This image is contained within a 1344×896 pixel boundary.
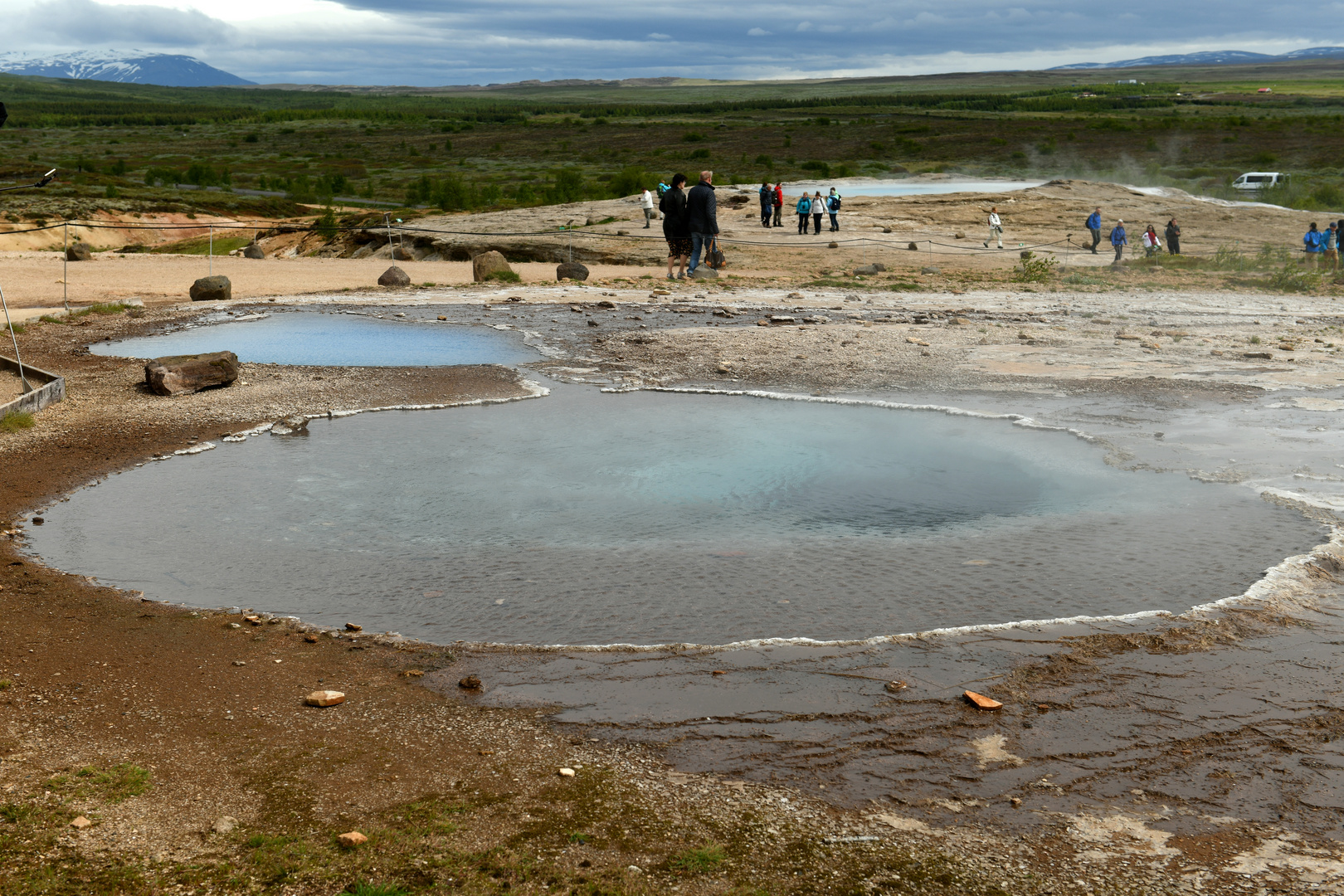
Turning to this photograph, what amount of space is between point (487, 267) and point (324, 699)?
1796 cm

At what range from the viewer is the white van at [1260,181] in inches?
1614

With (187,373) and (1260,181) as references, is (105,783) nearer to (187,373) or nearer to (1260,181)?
(187,373)

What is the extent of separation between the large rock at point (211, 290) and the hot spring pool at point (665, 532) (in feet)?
36.6

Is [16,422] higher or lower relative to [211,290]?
lower

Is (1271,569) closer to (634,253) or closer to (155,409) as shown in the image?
(155,409)

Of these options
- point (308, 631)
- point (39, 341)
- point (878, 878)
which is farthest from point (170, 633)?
point (39, 341)

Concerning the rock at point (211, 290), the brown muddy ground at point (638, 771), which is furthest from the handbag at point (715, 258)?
the brown muddy ground at point (638, 771)

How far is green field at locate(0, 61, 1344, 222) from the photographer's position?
4384 centimetres

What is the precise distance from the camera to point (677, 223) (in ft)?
63.6

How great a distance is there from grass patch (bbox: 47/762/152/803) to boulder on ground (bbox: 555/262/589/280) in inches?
722

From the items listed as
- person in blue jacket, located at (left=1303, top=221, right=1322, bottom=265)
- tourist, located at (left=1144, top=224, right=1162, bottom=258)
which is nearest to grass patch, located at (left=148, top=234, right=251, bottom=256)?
tourist, located at (left=1144, top=224, right=1162, bottom=258)

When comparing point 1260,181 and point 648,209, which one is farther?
point 1260,181

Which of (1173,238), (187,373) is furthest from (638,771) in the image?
(1173,238)

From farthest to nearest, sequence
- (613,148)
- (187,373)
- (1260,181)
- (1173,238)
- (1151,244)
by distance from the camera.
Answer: (613,148) < (1260,181) < (1173,238) < (1151,244) < (187,373)
